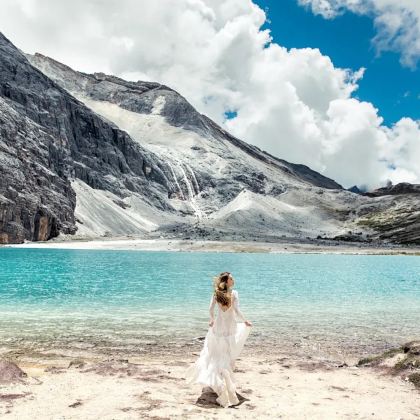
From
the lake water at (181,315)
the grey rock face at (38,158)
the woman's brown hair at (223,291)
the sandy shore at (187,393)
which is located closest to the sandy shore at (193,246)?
the grey rock face at (38,158)

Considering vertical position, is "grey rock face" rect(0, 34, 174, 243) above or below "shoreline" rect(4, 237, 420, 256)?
above

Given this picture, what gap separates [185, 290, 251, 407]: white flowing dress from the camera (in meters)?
11.8

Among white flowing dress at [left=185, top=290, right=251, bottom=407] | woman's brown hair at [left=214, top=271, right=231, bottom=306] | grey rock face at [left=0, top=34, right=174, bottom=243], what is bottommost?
white flowing dress at [left=185, top=290, right=251, bottom=407]

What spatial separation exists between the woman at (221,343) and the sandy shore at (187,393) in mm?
401

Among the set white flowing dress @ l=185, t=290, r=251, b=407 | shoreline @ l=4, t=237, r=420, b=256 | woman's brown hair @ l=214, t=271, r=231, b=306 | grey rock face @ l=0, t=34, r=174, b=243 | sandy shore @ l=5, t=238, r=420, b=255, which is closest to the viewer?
white flowing dress @ l=185, t=290, r=251, b=407

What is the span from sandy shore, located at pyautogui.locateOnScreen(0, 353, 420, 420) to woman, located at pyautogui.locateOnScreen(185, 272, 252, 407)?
1.31ft

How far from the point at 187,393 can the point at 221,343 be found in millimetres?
1534

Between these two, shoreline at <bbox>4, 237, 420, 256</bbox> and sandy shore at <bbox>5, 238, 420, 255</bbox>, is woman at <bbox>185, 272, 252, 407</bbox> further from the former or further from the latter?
sandy shore at <bbox>5, 238, 420, 255</bbox>

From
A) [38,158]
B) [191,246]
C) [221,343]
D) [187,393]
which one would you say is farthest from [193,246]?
[221,343]

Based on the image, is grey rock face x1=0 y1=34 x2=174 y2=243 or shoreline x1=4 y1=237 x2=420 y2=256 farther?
grey rock face x1=0 y1=34 x2=174 y2=243

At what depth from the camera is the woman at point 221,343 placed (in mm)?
11984

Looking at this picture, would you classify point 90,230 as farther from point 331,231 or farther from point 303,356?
point 303,356

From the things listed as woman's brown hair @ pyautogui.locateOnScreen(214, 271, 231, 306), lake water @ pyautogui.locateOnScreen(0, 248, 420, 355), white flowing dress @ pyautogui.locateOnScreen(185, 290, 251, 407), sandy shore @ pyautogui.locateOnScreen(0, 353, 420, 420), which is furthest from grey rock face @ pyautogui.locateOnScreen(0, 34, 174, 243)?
woman's brown hair @ pyautogui.locateOnScreen(214, 271, 231, 306)

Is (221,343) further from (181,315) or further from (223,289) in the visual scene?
(181,315)
